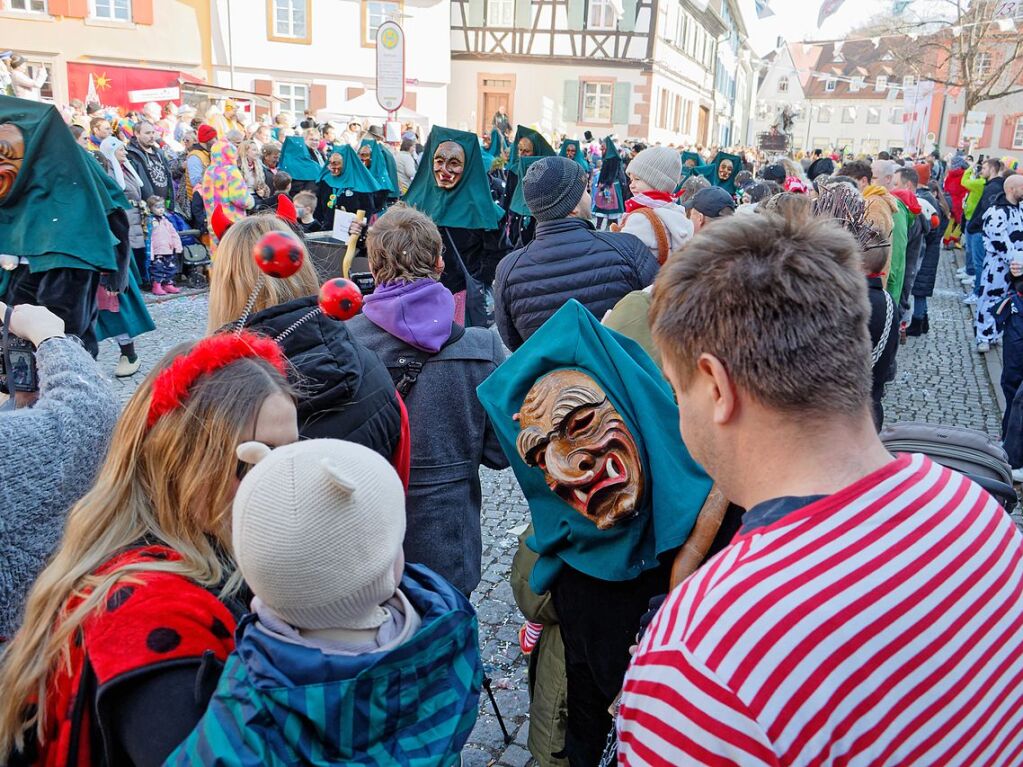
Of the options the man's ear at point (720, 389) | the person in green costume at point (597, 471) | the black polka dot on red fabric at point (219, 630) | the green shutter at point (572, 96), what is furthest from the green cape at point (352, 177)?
Answer: the green shutter at point (572, 96)

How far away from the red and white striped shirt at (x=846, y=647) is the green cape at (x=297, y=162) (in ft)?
39.5

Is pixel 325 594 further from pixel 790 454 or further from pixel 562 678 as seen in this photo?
pixel 562 678

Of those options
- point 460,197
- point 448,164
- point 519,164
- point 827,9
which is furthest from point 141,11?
point 827,9

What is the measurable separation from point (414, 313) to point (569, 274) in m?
1.16

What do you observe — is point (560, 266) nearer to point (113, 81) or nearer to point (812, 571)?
point (812, 571)

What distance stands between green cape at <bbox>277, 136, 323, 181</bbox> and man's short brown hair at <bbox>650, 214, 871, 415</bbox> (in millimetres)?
11762

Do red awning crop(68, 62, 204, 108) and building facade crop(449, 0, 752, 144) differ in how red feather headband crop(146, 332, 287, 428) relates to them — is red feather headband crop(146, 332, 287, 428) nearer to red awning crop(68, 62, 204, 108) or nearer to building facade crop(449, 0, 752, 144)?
red awning crop(68, 62, 204, 108)

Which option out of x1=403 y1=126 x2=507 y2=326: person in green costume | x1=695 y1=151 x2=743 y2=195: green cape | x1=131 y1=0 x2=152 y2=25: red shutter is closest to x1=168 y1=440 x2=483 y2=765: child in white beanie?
x1=403 y1=126 x2=507 y2=326: person in green costume

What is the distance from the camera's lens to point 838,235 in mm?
1203

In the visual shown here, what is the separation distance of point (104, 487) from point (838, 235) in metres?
1.33

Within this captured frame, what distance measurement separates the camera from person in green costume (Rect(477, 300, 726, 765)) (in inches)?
61.7

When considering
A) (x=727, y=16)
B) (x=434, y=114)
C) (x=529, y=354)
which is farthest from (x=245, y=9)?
(x=727, y=16)

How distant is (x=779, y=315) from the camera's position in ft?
3.59

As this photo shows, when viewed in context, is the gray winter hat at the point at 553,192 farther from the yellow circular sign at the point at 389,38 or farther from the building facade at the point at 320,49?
the building facade at the point at 320,49
